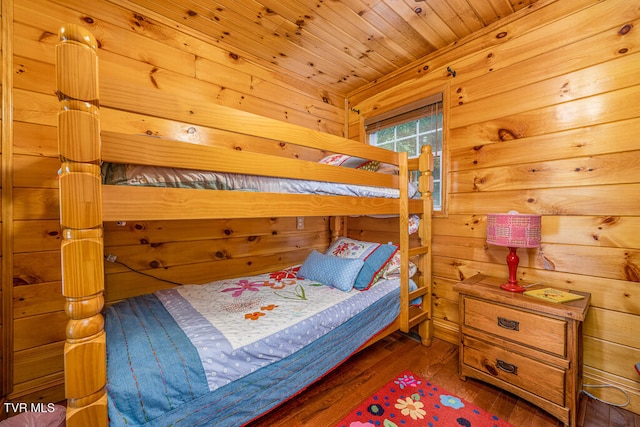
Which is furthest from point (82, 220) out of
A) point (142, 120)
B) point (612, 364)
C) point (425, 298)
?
point (612, 364)

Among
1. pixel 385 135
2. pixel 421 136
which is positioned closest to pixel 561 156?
pixel 421 136

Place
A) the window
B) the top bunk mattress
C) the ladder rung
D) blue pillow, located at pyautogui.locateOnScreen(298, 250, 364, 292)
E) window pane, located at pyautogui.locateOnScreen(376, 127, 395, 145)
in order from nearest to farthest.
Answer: the top bunk mattress
blue pillow, located at pyautogui.locateOnScreen(298, 250, 364, 292)
the ladder rung
the window
window pane, located at pyautogui.locateOnScreen(376, 127, 395, 145)

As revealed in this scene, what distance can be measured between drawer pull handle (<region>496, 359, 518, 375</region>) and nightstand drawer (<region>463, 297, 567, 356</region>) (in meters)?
0.15

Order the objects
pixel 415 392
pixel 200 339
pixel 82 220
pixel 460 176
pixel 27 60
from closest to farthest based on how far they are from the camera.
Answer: pixel 82 220 → pixel 200 339 → pixel 27 60 → pixel 415 392 → pixel 460 176

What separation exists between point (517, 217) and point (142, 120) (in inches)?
91.4

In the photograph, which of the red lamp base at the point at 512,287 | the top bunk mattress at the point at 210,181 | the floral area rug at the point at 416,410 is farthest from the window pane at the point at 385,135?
the floral area rug at the point at 416,410

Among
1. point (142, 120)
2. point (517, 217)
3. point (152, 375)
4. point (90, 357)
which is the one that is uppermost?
point (142, 120)

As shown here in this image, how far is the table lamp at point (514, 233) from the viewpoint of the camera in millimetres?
1434

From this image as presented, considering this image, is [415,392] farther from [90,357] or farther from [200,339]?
[90,357]

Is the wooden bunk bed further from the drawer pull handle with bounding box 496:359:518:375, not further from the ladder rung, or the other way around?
the drawer pull handle with bounding box 496:359:518:375

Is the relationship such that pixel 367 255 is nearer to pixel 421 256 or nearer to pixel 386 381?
pixel 421 256

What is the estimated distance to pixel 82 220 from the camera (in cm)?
76

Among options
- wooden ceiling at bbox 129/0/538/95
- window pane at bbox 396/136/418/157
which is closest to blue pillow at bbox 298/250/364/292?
window pane at bbox 396/136/418/157

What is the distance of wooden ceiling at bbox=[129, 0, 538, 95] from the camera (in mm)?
1634
